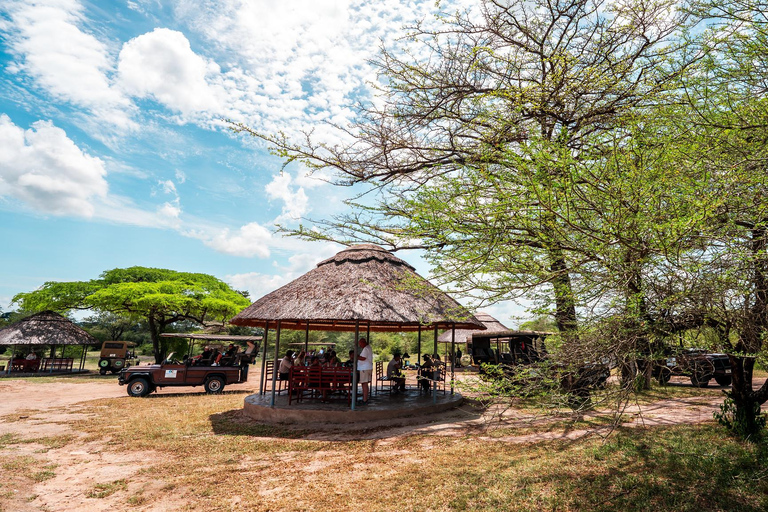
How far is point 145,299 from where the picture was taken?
910 inches

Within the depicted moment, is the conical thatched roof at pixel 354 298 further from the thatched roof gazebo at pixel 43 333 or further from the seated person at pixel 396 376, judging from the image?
the thatched roof gazebo at pixel 43 333

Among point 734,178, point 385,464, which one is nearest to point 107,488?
point 385,464

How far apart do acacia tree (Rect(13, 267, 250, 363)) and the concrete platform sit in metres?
15.6

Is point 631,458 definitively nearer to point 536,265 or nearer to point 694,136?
point 536,265

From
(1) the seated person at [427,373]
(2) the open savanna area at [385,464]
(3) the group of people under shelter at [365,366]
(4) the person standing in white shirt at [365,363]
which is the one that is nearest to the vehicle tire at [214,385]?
(3) the group of people under shelter at [365,366]

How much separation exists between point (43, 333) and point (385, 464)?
2391cm

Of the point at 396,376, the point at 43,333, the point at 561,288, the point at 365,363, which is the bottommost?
the point at 396,376

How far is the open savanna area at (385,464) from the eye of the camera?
514 cm

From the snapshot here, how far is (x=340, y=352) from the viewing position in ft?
123

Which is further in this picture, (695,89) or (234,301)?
(234,301)

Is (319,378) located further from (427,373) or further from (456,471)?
(456,471)

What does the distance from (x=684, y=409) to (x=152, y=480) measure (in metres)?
11.4

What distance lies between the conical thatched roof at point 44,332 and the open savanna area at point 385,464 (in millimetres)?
14334

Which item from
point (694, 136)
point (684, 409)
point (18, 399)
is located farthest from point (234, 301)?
point (694, 136)
